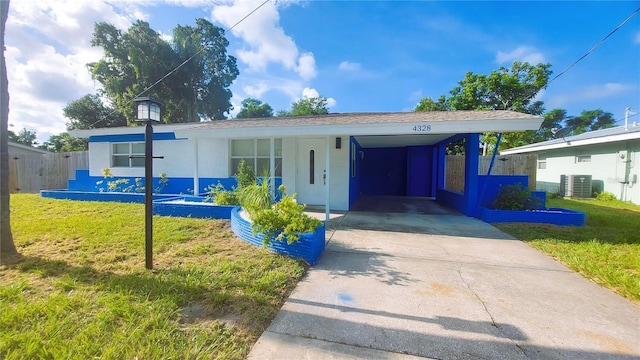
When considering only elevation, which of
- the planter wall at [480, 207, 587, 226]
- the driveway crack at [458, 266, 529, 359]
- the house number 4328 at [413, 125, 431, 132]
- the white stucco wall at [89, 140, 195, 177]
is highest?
the house number 4328 at [413, 125, 431, 132]

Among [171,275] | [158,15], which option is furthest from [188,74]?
[171,275]

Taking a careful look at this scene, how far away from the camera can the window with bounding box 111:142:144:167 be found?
10570mm

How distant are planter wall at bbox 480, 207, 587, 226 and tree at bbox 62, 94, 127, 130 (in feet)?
104

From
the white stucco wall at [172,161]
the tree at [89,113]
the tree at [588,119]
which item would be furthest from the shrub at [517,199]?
the tree at [588,119]

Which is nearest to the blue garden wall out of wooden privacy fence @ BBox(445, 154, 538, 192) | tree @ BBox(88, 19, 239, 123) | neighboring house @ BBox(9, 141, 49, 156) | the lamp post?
the lamp post

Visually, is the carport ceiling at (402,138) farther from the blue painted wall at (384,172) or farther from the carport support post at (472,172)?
the blue painted wall at (384,172)

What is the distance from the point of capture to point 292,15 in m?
8.45

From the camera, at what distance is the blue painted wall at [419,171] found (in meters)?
11.3

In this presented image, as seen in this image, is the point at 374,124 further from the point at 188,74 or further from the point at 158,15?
the point at 188,74

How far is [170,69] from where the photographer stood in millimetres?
21641

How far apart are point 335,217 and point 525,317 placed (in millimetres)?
4729

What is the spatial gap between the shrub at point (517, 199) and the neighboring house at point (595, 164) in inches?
263

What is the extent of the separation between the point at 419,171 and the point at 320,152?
579 cm

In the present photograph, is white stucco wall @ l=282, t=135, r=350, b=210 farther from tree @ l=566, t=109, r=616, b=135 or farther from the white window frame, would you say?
tree @ l=566, t=109, r=616, b=135
